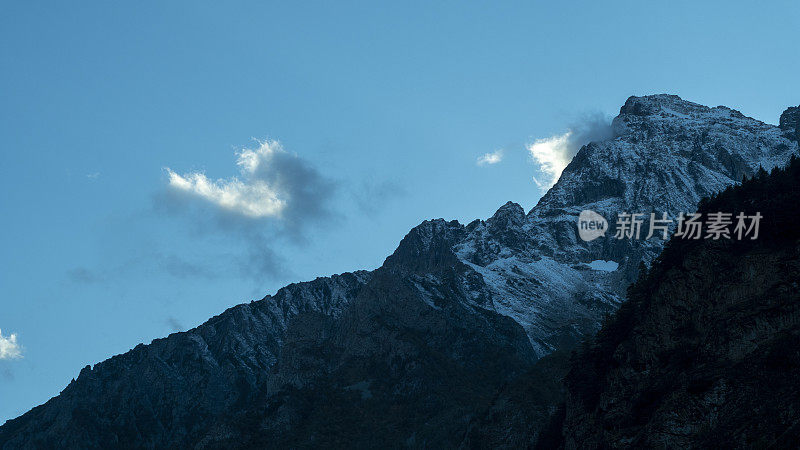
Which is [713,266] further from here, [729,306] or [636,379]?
[636,379]

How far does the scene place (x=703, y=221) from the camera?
9869cm

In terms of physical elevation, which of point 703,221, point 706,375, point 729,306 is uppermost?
point 703,221

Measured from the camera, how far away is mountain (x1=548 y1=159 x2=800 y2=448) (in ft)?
220

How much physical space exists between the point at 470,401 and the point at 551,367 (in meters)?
21.7

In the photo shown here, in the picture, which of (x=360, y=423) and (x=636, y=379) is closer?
(x=636, y=379)

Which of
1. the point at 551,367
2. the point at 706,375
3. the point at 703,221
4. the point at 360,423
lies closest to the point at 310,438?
the point at 360,423

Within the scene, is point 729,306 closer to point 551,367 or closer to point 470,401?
point 551,367

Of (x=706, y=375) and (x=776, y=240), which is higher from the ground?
(x=776, y=240)

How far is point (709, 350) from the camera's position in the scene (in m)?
78.0

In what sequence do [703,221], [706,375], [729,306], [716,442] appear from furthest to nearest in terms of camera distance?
[703,221], [729,306], [706,375], [716,442]

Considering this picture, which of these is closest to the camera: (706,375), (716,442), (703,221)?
(716,442)

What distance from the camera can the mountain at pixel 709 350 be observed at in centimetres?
6706

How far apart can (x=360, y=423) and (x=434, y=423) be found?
17.8 m

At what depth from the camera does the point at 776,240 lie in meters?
87.1
